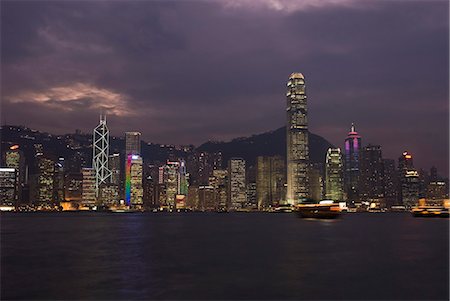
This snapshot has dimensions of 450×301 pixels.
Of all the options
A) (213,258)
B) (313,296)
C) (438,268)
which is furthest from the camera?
(213,258)

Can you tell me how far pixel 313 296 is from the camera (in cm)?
3656

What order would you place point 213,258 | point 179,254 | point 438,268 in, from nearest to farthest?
1. point 438,268
2. point 213,258
3. point 179,254

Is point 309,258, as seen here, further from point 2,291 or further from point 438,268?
point 2,291

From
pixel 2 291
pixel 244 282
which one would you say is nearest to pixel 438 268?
pixel 244 282

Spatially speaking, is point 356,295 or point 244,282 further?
point 244,282

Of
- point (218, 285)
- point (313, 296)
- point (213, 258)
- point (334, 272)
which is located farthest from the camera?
point (213, 258)

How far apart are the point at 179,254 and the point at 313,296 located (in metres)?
28.6

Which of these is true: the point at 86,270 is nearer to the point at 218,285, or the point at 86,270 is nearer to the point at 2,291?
the point at 2,291

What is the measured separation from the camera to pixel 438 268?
50625 mm

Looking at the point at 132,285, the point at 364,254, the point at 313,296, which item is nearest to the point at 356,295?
the point at 313,296

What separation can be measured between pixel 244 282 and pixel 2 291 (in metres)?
17.6

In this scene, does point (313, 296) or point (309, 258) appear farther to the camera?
point (309, 258)

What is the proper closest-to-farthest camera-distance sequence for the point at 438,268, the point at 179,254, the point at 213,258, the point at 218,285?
the point at 218,285
the point at 438,268
the point at 213,258
the point at 179,254

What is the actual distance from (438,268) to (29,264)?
39.5 metres
